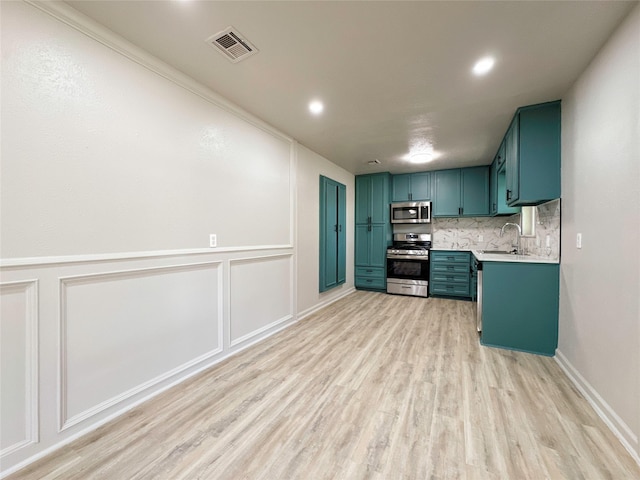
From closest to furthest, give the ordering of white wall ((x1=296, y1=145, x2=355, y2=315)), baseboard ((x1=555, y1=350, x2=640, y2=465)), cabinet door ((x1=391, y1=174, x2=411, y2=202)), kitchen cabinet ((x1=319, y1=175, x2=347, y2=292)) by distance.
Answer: baseboard ((x1=555, y1=350, x2=640, y2=465)), white wall ((x1=296, y1=145, x2=355, y2=315)), kitchen cabinet ((x1=319, y1=175, x2=347, y2=292)), cabinet door ((x1=391, y1=174, x2=411, y2=202))

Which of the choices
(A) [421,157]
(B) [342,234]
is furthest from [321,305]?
(A) [421,157]

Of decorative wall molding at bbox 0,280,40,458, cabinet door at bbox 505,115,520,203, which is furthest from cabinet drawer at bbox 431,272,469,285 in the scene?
decorative wall molding at bbox 0,280,40,458

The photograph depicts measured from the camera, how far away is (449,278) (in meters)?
5.02

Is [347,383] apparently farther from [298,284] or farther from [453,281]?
[453,281]

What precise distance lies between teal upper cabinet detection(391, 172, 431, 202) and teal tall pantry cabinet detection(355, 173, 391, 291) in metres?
0.31

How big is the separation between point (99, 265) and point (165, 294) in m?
0.50

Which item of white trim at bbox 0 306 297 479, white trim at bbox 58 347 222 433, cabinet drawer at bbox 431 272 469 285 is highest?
cabinet drawer at bbox 431 272 469 285

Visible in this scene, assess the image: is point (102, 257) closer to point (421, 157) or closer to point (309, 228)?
point (309, 228)

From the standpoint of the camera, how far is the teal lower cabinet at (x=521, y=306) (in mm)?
2605

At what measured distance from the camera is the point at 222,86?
2318 mm

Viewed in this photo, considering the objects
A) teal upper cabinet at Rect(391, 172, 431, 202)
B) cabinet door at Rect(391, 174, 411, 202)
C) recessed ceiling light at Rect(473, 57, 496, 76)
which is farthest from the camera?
cabinet door at Rect(391, 174, 411, 202)

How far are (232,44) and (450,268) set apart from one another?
188 inches

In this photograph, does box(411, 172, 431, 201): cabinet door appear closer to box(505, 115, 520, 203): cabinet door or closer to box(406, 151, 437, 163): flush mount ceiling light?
box(406, 151, 437, 163): flush mount ceiling light

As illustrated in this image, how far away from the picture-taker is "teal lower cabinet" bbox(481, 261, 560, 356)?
261cm
